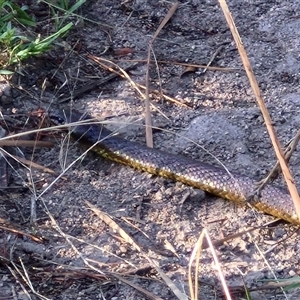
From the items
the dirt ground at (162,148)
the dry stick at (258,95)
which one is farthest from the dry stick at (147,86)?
the dry stick at (258,95)

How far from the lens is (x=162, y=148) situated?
3416 mm

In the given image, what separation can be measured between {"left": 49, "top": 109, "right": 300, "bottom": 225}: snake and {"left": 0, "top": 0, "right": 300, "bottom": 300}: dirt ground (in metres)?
0.04

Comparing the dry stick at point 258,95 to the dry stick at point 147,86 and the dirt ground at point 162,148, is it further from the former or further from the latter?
the dry stick at point 147,86

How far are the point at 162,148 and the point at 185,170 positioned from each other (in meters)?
0.27

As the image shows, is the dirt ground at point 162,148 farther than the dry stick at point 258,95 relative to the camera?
Yes

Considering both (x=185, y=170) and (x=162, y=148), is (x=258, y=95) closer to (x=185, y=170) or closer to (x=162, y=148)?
(x=185, y=170)

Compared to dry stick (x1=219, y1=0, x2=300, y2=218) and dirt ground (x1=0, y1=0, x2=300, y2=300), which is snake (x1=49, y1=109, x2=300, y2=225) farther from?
dry stick (x1=219, y1=0, x2=300, y2=218)

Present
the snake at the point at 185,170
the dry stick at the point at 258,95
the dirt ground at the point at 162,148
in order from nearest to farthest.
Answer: the dry stick at the point at 258,95, the dirt ground at the point at 162,148, the snake at the point at 185,170

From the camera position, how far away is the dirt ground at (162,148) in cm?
259

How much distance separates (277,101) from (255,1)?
1033 mm

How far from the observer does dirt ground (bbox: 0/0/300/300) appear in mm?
2592

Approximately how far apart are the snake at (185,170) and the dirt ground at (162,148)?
1.8 inches

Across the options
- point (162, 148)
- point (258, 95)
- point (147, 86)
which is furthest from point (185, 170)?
point (258, 95)

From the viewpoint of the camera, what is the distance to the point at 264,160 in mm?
3275
